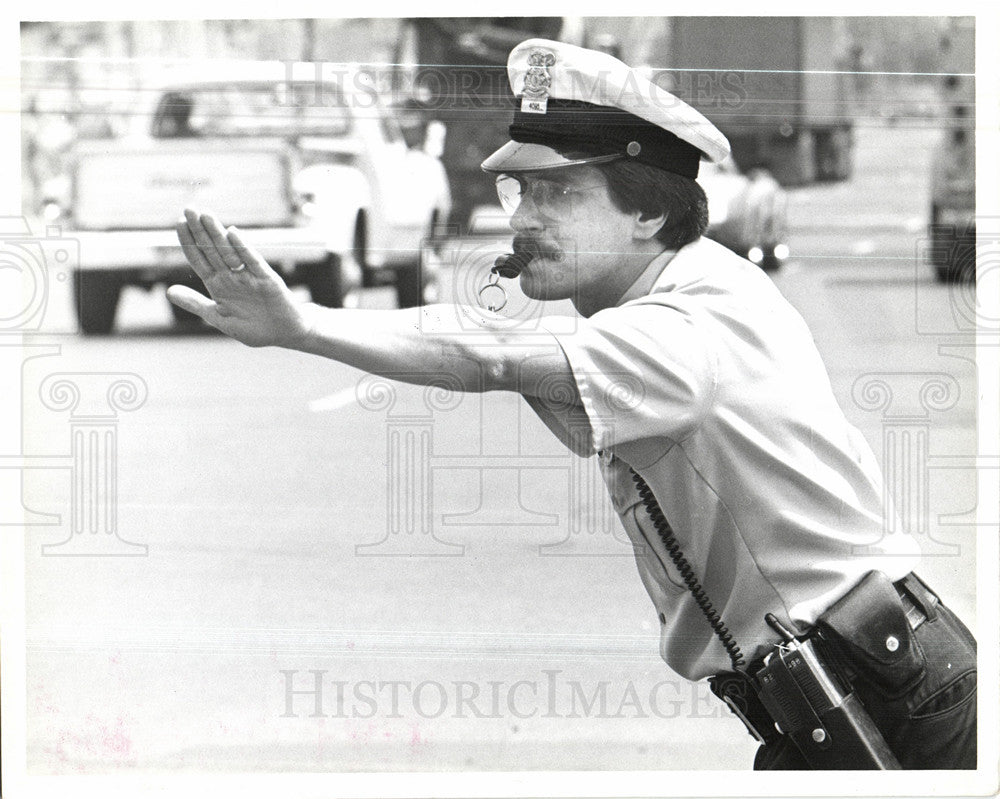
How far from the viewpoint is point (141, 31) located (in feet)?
9.38

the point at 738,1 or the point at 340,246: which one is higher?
the point at 738,1

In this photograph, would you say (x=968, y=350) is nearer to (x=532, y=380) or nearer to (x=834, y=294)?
(x=532, y=380)

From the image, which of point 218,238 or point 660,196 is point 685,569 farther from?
point 218,238

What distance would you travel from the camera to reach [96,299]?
10.9 ft

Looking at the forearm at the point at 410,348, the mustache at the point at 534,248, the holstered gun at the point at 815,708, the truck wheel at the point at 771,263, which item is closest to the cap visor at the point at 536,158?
the mustache at the point at 534,248

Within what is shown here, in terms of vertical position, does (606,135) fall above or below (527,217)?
above

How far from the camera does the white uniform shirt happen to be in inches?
97.1

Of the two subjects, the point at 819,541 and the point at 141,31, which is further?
the point at 141,31

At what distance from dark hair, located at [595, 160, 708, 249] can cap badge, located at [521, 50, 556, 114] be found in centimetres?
13

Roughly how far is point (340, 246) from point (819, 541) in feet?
3.31

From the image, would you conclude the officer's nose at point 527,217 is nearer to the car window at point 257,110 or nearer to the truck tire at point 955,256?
the car window at point 257,110

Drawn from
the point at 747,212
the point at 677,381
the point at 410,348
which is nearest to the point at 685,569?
the point at 677,381

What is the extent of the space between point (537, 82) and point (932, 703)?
110 centimetres

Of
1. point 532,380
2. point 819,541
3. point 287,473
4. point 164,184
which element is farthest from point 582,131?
point 287,473
